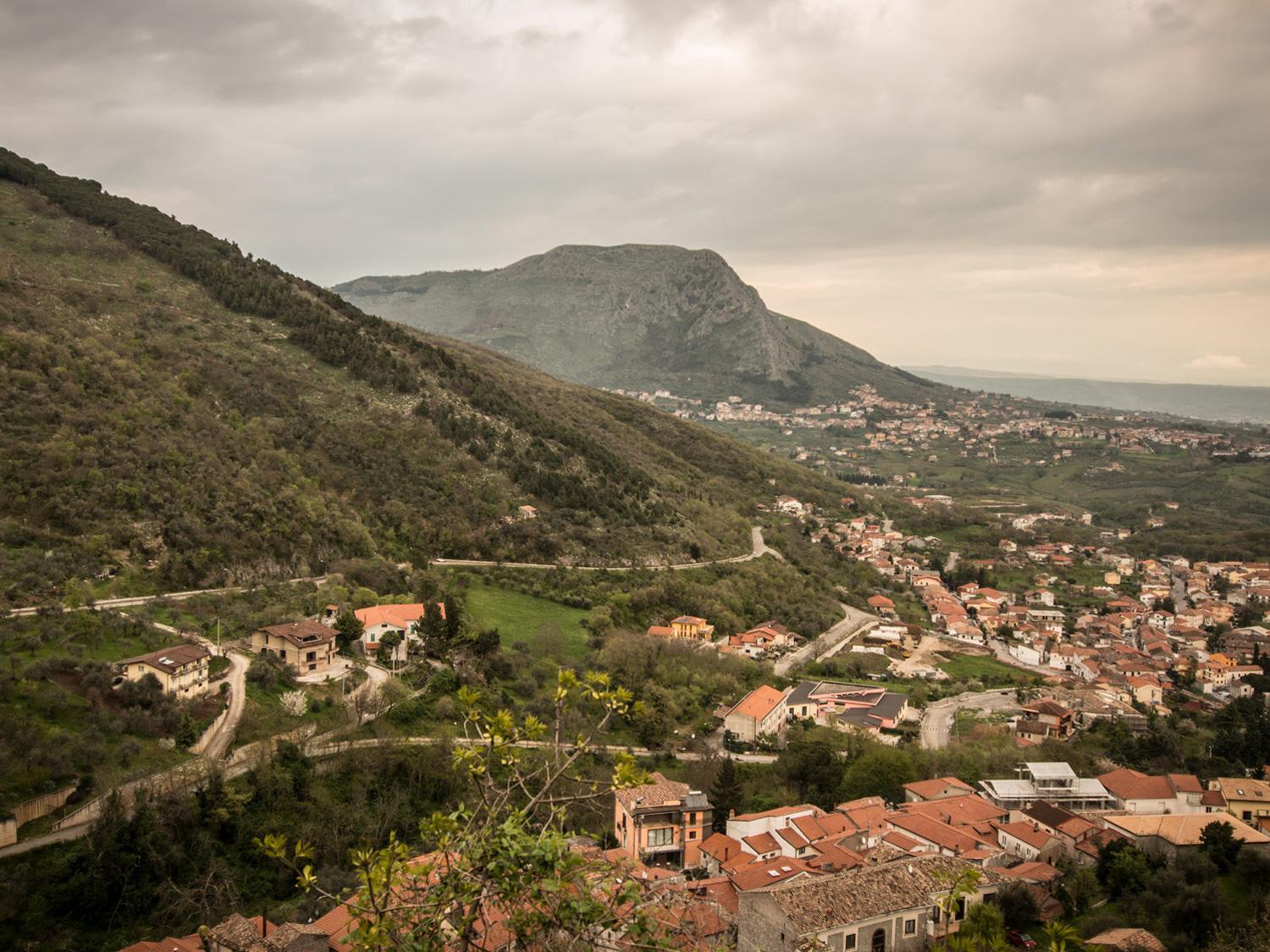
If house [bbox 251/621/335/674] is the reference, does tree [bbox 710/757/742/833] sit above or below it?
below

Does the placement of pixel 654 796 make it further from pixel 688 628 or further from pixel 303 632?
pixel 688 628

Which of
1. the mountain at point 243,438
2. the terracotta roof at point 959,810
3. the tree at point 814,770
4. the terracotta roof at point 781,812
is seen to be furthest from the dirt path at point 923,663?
the terracotta roof at point 781,812

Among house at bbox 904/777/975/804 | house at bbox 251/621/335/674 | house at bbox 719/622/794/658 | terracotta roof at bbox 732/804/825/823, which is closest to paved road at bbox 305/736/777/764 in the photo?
terracotta roof at bbox 732/804/825/823

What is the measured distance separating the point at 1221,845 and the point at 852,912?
11781mm

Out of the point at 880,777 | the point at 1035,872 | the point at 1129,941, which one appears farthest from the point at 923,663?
the point at 1129,941

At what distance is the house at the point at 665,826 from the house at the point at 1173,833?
9839 millimetres

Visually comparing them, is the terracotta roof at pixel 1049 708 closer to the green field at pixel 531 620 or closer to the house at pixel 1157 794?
the house at pixel 1157 794

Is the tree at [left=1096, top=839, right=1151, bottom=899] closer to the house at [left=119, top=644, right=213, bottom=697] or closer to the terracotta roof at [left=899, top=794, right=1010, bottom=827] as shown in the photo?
the terracotta roof at [left=899, top=794, right=1010, bottom=827]

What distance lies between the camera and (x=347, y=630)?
26.6 meters

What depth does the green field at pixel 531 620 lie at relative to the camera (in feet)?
103

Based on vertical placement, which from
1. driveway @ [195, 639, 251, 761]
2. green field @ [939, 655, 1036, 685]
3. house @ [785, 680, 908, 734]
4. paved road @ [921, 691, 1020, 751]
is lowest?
green field @ [939, 655, 1036, 685]

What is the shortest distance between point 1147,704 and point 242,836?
36.8m

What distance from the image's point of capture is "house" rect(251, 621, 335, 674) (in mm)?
24281

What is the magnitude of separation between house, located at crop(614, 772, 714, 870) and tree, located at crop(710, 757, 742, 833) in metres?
0.76
